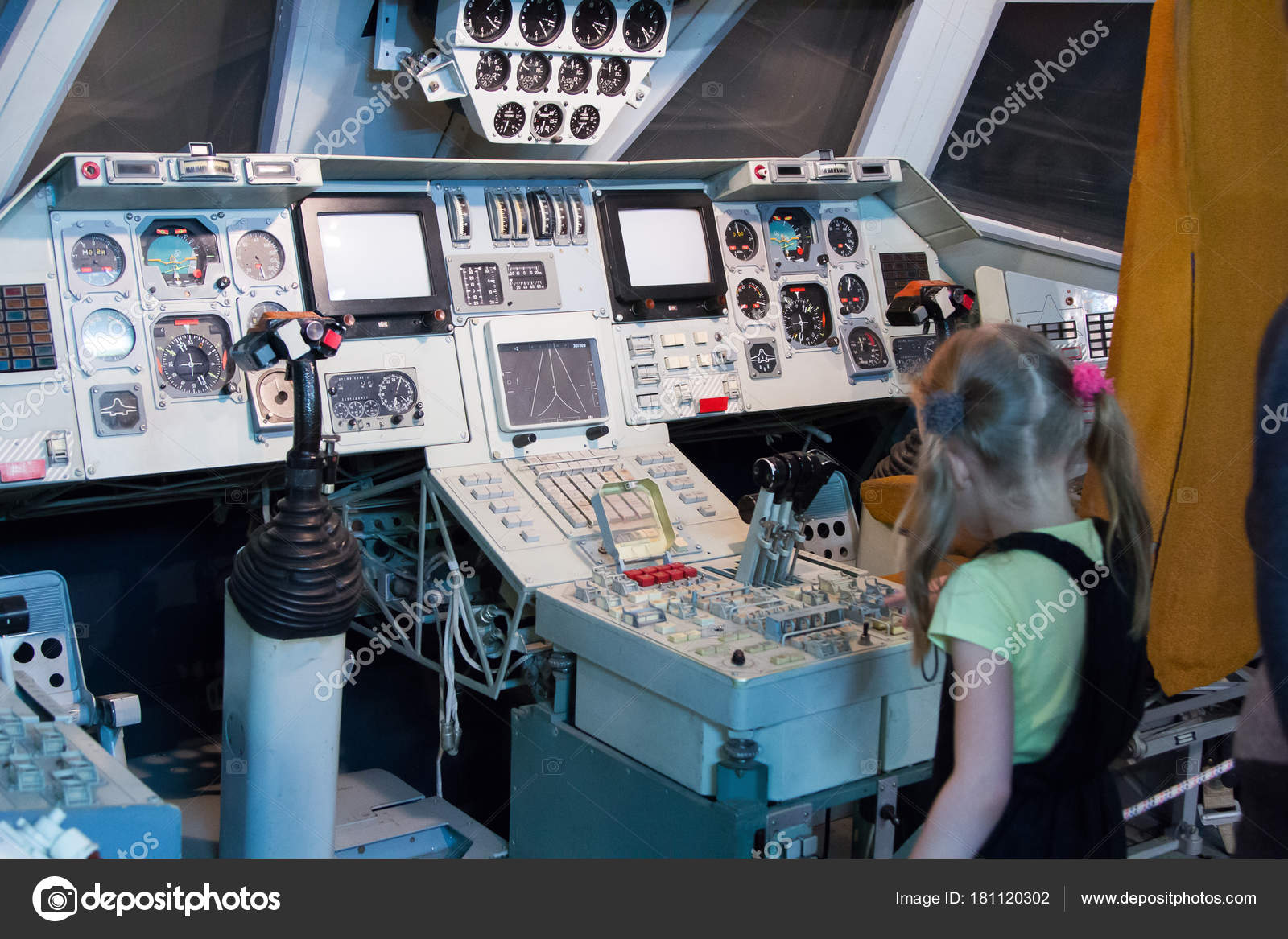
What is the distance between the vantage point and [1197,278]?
1.42 metres

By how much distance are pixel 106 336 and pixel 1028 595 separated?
6.58 feet

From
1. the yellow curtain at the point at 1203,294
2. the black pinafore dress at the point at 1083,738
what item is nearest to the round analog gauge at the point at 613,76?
the yellow curtain at the point at 1203,294

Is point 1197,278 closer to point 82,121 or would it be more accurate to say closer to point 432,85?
point 432,85

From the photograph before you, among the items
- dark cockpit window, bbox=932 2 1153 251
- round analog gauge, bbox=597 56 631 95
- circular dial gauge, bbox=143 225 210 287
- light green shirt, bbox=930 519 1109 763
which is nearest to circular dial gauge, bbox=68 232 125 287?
circular dial gauge, bbox=143 225 210 287

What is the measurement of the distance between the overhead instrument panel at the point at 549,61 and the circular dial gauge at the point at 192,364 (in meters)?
0.97

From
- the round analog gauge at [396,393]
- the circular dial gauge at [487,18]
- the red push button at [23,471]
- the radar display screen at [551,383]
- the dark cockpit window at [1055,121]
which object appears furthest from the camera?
the dark cockpit window at [1055,121]

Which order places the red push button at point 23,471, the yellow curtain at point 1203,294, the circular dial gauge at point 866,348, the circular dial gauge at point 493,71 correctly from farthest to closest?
the circular dial gauge at point 866,348 < the circular dial gauge at point 493,71 < the red push button at point 23,471 < the yellow curtain at point 1203,294

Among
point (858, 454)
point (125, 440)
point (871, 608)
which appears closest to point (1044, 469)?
point (871, 608)

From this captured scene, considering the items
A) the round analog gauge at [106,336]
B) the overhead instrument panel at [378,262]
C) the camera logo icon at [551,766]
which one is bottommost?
the camera logo icon at [551,766]

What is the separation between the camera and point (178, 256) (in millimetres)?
2629

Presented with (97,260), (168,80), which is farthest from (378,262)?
(168,80)

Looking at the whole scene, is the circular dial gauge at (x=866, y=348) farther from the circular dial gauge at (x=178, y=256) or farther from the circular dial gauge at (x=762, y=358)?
the circular dial gauge at (x=178, y=256)

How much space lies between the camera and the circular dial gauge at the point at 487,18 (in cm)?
301

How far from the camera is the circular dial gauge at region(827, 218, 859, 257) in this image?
343 centimetres
